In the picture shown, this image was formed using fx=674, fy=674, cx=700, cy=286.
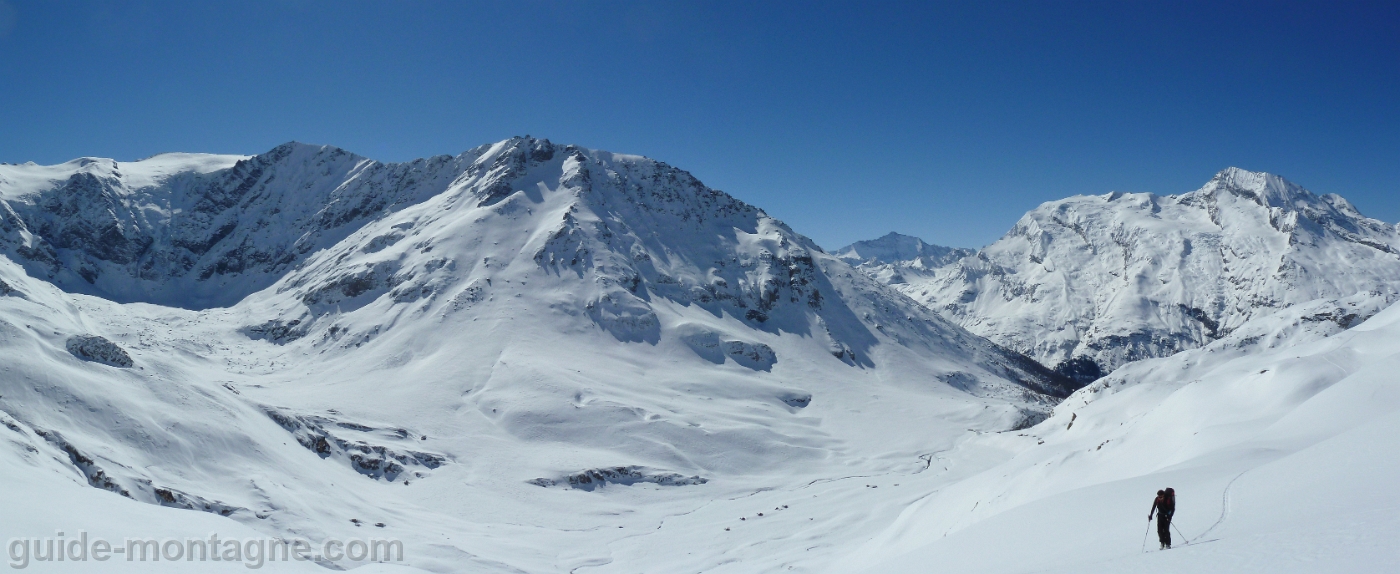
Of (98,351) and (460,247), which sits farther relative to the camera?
(460,247)

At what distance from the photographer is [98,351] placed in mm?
56000

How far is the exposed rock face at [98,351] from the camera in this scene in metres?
55.2

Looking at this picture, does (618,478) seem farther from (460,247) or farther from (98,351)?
(460,247)

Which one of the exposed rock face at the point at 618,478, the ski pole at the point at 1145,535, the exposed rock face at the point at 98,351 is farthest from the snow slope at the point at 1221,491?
the exposed rock face at the point at 98,351

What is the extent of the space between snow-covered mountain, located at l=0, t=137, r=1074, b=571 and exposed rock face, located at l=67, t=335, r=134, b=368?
13.1 inches

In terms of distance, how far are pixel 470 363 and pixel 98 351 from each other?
161 feet

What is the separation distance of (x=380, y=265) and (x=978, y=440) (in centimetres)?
11652

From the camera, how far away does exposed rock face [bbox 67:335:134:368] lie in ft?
181

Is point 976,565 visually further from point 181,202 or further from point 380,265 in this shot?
point 181,202

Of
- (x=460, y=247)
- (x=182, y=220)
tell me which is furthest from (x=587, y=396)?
(x=182, y=220)

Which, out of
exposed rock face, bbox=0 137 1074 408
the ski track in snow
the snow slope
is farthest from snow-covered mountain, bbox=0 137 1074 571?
the snow slope

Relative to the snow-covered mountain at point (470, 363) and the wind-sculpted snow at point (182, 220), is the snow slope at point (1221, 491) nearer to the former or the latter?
the snow-covered mountain at point (470, 363)

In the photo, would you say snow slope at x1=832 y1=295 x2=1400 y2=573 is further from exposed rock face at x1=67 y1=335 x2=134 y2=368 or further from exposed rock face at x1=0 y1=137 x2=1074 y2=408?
exposed rock face at x1=0 y1=137 x2=1074 y2=408

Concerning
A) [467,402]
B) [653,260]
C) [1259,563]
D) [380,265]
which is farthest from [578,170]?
[1259,563]
